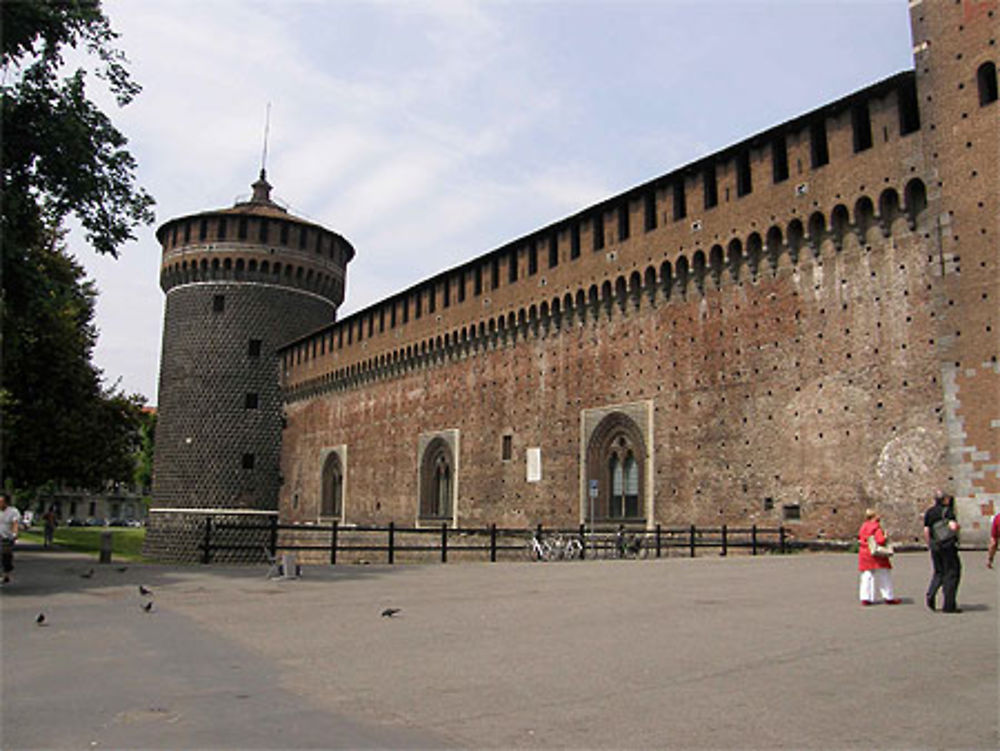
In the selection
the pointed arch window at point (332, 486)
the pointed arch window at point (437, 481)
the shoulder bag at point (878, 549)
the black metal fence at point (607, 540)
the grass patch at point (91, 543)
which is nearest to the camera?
the shoulder bag at point (878, 549)

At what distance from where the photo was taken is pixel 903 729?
4.29 meters

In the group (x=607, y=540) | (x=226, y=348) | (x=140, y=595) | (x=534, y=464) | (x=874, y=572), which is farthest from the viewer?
(x=226, y=348)

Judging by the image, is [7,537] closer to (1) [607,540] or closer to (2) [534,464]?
(1) [607,540]

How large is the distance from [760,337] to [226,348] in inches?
1133

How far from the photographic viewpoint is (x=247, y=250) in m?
40.5

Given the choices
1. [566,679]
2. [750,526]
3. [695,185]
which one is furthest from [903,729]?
[695,185]

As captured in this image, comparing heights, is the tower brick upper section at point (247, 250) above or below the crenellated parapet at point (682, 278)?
above

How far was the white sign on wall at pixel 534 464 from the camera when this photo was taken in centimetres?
2594

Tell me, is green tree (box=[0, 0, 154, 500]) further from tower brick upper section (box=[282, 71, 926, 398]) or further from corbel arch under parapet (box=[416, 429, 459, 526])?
corbel arch under parapet (box=[416, 429, 459, 526])

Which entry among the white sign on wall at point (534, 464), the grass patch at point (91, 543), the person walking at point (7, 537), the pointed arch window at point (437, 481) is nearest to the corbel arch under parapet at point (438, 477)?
the pointed arch window at point (437, 481)

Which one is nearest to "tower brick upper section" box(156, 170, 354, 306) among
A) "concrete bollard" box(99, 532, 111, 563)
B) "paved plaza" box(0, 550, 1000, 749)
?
"concrete bollard" box(99, 532, 111, 563)

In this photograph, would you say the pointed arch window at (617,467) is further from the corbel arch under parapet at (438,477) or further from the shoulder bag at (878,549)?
the shoulder bag at (878,549)

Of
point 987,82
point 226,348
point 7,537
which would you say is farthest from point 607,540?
point 226,348

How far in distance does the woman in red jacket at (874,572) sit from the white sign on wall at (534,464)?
17263mm
